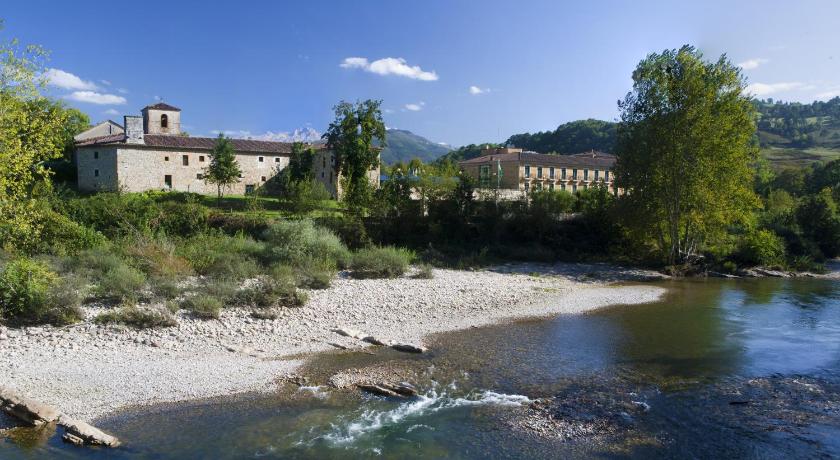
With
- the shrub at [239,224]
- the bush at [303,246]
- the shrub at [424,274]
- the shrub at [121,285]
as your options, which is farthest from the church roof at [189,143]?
the shrub at [121,285]

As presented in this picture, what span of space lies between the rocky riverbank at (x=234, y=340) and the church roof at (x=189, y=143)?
117ft

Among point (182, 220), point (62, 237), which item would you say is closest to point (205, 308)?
point (62, 237)

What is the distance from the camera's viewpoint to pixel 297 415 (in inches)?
432

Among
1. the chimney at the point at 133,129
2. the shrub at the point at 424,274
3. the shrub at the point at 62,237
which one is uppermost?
the chimney at the point at 133,129

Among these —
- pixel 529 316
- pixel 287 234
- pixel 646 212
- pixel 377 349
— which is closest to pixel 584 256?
pixel 646 212

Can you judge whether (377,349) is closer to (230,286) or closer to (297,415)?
(297,415)

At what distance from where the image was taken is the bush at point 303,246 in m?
24.5

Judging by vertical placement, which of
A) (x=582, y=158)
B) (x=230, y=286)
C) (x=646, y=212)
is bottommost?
(x=230, y=286)

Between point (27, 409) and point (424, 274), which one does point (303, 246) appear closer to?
point (424, 274)

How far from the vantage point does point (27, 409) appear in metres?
10.3

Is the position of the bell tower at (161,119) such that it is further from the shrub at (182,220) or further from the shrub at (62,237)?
Result: the shrub at (62,237)

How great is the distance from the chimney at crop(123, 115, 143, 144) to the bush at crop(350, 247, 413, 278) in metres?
34.3

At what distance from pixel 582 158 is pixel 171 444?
73534 mm

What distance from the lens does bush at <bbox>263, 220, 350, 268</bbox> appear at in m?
24.5
